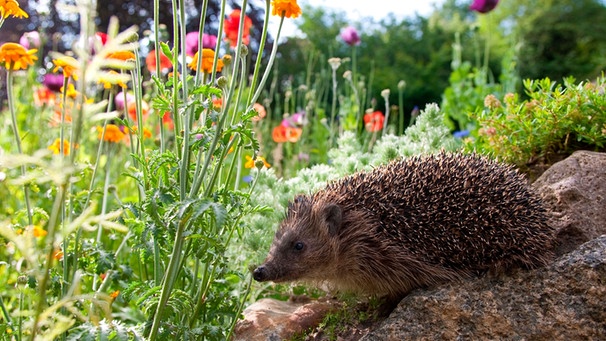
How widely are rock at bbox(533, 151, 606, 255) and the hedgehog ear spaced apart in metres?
1.24

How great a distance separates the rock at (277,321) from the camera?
11.8ft

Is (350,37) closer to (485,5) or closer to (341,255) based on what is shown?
(485,5)

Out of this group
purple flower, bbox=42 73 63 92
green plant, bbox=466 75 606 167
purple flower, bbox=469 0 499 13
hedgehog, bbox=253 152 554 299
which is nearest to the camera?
hedgehog, bbox=253 152 554 299

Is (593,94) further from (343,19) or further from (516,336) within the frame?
(343,19)

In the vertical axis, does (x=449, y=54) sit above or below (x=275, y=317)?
above

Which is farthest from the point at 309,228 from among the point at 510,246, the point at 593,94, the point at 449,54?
the point at 449,54

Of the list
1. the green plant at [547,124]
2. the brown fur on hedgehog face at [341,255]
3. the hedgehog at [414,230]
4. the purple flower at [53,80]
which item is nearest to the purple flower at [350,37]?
the green plant at [547,124]

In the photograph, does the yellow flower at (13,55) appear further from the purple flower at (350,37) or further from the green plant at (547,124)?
the purple flower at (350,37)

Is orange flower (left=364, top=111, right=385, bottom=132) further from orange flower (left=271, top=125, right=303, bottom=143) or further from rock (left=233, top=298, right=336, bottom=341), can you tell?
rock (left=233, top=298, right=336, bottom=341)

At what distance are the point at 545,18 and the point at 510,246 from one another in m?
21.0

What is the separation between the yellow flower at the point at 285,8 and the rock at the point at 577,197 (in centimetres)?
191

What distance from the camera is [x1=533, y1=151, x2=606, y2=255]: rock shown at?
3.76m

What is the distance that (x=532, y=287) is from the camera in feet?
10.5

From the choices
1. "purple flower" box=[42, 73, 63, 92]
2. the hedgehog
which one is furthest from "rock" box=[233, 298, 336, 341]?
"purple flower" box=[42, 73, 63, 92]
